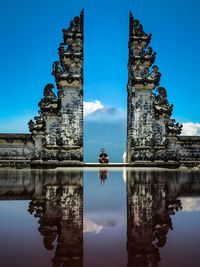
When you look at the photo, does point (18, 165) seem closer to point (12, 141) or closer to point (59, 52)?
point (12, 141)

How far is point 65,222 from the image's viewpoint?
7.00ft

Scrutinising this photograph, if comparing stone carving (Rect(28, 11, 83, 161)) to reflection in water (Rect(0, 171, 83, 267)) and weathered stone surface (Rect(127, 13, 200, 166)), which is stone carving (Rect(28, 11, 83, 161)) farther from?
reflection in water (Rect(0, 171, 83, 267))

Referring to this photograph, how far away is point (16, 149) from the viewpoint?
11.5 m

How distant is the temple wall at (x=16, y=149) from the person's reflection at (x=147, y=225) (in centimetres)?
860

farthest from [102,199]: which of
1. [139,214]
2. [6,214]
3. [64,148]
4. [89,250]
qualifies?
[64,148]

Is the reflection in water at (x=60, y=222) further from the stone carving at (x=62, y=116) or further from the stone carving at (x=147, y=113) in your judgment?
the stone carving at (x=147, y=113)

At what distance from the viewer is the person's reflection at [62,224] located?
1.45 metres

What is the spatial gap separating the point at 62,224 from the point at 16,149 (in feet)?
32.3

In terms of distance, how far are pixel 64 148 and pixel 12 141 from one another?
1980 millimetres

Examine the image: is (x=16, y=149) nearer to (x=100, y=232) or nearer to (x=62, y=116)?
(x=62, y=116)

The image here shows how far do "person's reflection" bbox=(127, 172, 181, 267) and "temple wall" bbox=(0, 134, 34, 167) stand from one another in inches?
339

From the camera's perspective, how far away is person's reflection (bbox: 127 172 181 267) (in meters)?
1.43

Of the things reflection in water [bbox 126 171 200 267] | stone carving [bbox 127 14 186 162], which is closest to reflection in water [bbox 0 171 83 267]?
reflection in water [bbox 126 171 200 267]

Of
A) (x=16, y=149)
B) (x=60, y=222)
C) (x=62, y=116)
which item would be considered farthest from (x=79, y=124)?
(x=60, y=222)
